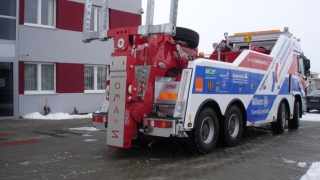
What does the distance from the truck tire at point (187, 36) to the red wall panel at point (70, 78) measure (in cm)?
951

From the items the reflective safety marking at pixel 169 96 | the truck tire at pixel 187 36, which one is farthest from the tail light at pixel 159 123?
the truck tire at pixel 187 36

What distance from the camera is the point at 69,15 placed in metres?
17.1

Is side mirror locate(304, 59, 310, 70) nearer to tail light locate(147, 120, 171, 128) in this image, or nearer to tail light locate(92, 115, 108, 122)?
tail light locate(147, 120, 171, 128)

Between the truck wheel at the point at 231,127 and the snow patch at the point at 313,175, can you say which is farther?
the truck wheel at the point at 231,127

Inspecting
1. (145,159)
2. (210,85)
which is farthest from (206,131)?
(145,159)

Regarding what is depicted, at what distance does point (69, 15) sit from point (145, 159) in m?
11.5

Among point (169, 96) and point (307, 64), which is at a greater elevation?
point (307, 64)

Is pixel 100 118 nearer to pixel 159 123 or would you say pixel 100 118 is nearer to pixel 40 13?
pixel 159 123

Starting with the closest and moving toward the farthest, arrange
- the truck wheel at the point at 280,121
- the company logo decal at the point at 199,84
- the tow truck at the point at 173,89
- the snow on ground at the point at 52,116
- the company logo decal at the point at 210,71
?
the tow truck at the point at 173,89, the company logo decal at the point at 199,84, the company logo decal at the point at 210,71, the truck wheel at the point at 280,121, the snow on ground at the point at 52,116

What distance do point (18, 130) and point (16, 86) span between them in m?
3.51

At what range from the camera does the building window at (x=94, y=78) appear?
18.2 m

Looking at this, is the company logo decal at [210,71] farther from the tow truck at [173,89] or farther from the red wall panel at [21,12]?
the red wall panel at [21,12]

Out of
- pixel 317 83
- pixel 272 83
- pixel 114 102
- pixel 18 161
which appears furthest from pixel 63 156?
pixel 317 83

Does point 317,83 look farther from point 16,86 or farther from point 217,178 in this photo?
point 217,178
